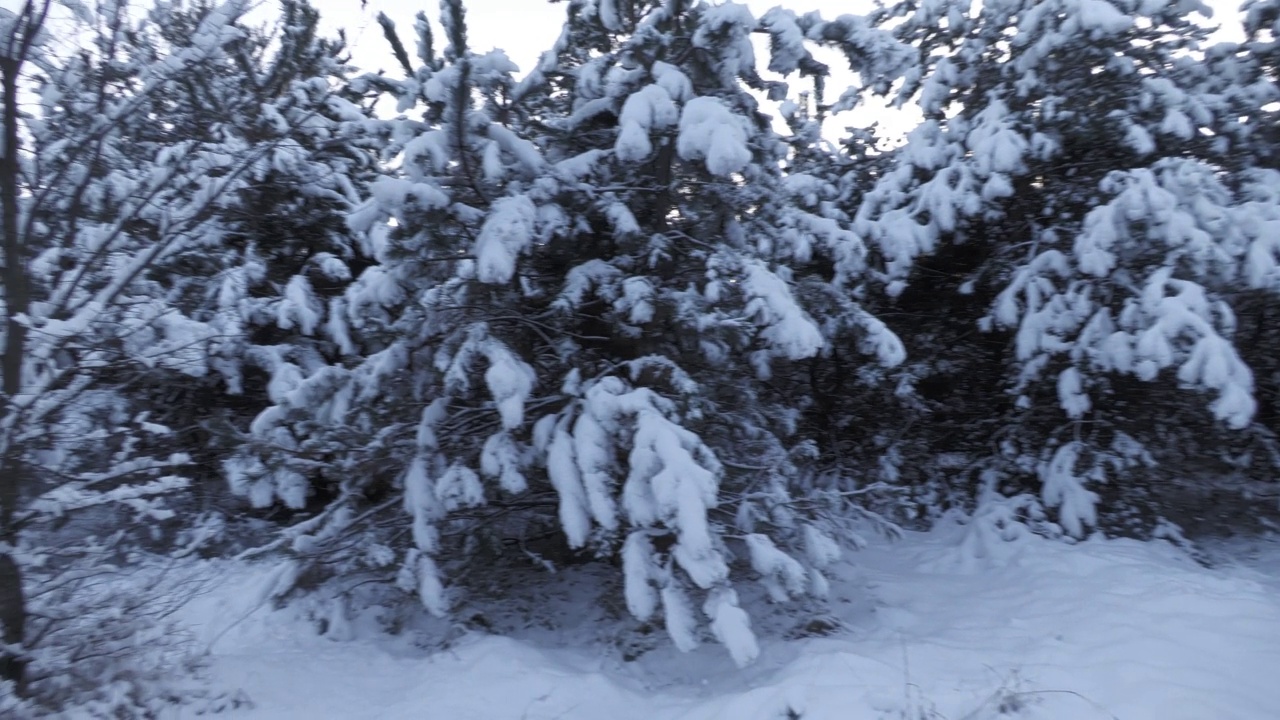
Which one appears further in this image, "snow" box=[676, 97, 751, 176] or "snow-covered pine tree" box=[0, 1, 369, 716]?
"snow" box=[676, 97, 751, 176]

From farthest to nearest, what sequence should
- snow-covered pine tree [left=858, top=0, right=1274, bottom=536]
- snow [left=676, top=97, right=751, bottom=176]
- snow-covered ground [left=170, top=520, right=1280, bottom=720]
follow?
snow-covered pine tree [left=858, top=0, right=1274, bottom=536], snow [left=676, top=97, right=751, bottom=176], snow-covered ground [left=170, top=520, right=1280, bottom=720]

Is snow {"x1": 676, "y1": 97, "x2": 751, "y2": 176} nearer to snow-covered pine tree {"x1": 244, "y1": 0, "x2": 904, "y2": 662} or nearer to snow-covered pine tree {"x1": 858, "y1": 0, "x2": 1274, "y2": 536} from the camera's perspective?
snow-covered pine tree {"x1": 244, "y1": 0, "x2": 904, "y2": 662}

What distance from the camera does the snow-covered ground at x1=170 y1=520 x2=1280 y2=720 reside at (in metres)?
4.12

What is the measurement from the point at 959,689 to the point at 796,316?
2.36 meters

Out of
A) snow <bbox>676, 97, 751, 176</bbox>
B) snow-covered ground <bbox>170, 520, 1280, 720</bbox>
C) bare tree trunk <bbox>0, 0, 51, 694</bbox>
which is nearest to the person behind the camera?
bare tree trunk <bbox>0, 0, 51, 694</bbox>

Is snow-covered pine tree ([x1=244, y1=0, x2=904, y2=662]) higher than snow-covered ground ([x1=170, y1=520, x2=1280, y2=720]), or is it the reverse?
snow-covered pine tree ([x1=244, y1=0, x2=904, y2=662])

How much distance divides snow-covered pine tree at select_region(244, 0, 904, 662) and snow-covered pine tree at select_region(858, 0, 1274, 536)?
1662 mm

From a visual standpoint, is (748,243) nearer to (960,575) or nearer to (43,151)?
(960,575)

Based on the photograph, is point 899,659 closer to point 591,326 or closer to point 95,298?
point 591,326

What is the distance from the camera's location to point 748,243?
21.1ft

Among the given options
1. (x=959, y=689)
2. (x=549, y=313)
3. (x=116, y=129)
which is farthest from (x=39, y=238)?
(x=959, y=689)

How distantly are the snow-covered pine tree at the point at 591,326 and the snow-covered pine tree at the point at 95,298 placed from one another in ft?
3.31

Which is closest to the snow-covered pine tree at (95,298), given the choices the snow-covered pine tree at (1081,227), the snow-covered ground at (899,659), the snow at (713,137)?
the snow-covered ground at (899,659)

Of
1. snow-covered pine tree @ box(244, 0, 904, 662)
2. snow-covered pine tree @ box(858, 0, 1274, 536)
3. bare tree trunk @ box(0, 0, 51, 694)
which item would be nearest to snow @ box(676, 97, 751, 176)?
snow-covered pine tree @ box(244, 0, 904, 662)
